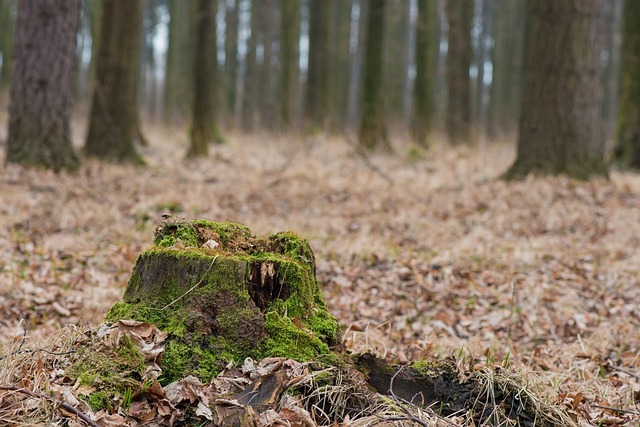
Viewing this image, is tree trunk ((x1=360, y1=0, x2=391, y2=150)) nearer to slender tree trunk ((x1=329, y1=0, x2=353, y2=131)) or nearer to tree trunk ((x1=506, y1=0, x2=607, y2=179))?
tree trunk ((x1=506, y1=0, x2=607, y2=179))

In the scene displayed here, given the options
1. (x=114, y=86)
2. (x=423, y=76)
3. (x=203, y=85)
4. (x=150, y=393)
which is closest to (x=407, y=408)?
(x=150, y=393)

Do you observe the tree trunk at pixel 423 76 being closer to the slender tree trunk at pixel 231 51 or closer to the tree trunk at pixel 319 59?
the tree trunk at pixel 319 59

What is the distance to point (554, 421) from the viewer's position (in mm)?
2752

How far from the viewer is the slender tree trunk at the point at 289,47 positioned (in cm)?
1889

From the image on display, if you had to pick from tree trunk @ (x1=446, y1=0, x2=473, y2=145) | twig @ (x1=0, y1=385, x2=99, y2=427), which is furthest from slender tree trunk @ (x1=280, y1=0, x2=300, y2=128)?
twig @ (x1=0, y1=385, x2=99, y2=427)

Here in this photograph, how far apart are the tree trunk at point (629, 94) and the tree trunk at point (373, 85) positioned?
4.81 m

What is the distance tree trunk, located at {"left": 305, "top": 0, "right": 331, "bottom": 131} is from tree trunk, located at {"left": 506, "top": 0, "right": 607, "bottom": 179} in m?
9.36

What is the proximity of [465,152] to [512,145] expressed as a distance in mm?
2043

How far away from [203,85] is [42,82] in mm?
3892

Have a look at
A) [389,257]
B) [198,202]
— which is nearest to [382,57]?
[198,202]

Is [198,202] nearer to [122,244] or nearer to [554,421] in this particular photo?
[122,244]

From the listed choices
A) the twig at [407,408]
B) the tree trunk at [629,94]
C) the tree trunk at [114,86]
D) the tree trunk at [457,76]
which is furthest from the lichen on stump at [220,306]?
the tree trunk at [457,76]

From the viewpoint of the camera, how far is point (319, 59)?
18.1 m

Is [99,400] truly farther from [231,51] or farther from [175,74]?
[231,51]
